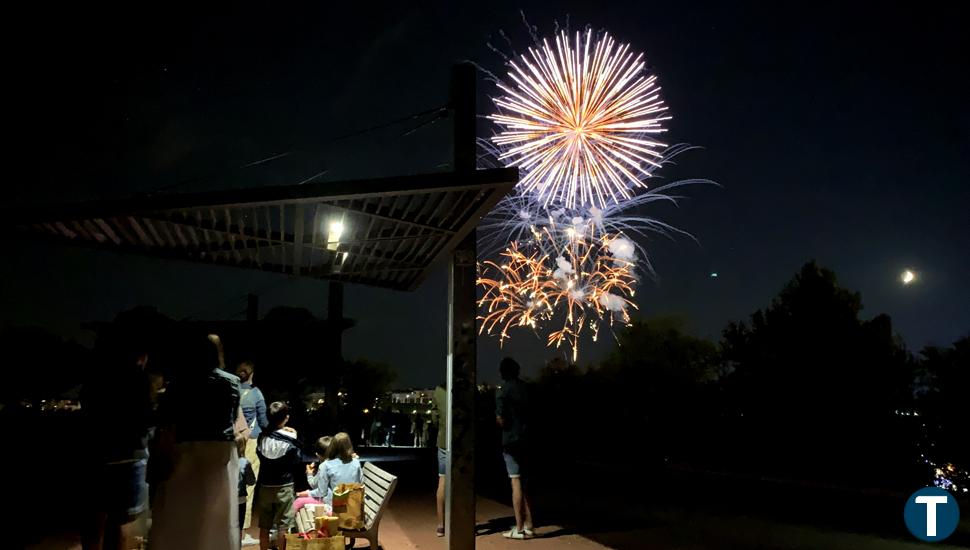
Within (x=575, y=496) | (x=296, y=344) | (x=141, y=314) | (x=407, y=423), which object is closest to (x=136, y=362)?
(x=141, y=314)

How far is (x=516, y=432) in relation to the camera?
8047 millimetres

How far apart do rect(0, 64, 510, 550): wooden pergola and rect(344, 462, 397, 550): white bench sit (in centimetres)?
67

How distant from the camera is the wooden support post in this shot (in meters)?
5.95

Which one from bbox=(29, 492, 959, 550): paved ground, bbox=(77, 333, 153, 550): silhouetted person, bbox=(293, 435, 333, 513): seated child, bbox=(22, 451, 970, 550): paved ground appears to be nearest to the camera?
bbox=(77, 333, 153, 550): silhouetted person

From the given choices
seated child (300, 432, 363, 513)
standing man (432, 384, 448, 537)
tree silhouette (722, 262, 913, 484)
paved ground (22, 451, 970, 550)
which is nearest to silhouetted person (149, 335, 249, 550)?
seated child (300, 432, 363, 513)

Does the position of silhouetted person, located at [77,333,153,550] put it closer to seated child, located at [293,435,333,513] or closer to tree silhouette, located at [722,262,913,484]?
seated child, located at [293,435,333,513]

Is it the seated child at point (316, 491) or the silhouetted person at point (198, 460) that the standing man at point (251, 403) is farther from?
the silhouetted person at point (198, 460)

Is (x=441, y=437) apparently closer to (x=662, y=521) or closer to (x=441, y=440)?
(x=441, y=440)

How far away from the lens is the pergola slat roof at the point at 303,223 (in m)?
5.59

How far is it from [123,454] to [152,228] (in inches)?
90.4

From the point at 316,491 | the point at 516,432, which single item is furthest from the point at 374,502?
the point at 516,432

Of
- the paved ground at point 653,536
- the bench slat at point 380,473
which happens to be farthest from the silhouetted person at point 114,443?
the paved ground at point 653,536

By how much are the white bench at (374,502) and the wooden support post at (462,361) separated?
585 mm

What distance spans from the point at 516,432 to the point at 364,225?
301 cm
